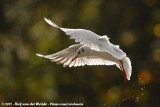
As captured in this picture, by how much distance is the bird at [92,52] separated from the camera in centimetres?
302

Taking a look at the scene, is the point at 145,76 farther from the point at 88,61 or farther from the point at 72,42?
the point at 88,61

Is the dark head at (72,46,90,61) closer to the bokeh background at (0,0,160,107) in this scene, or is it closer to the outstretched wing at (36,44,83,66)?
the outstretched wing at (36,44,83,66)

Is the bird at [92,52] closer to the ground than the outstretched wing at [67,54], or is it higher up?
closer to the ground

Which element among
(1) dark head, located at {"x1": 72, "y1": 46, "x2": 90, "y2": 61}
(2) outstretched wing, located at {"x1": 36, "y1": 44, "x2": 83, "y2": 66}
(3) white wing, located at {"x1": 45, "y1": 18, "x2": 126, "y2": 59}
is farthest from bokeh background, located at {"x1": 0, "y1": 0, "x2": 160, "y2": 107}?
(3) white wing, located at {"x1": 45, "y1": 18, "x2": 126, "y2": 59}

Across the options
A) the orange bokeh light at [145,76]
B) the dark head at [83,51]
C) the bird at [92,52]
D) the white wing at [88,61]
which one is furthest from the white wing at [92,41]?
the orange bokeh light at [145,76]

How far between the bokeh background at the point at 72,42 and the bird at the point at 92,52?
3630 millimetres

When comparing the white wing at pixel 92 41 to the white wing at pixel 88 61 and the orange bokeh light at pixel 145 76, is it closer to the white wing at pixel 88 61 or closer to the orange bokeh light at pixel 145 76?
the white wing at pixel 88 61

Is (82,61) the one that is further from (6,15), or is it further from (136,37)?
(6,15)

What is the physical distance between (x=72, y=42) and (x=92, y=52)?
14.2 ft

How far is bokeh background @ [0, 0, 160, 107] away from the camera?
7398mm

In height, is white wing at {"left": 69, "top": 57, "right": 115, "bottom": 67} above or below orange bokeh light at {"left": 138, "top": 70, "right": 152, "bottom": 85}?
below

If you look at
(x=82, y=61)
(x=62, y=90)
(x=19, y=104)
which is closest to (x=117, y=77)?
(x=62, y=90)

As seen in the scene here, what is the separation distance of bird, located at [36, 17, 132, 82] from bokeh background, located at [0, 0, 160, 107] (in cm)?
363

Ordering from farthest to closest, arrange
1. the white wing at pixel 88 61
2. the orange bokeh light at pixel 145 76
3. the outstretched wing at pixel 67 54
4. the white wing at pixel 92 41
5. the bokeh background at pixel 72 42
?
the bokeh background at pixel 72 42
the orange bokeh light at pixel 145 76
the white wing at pixel 88 61
the outstretched wing at pixel 67 54
the white wing at pixel 92 41
